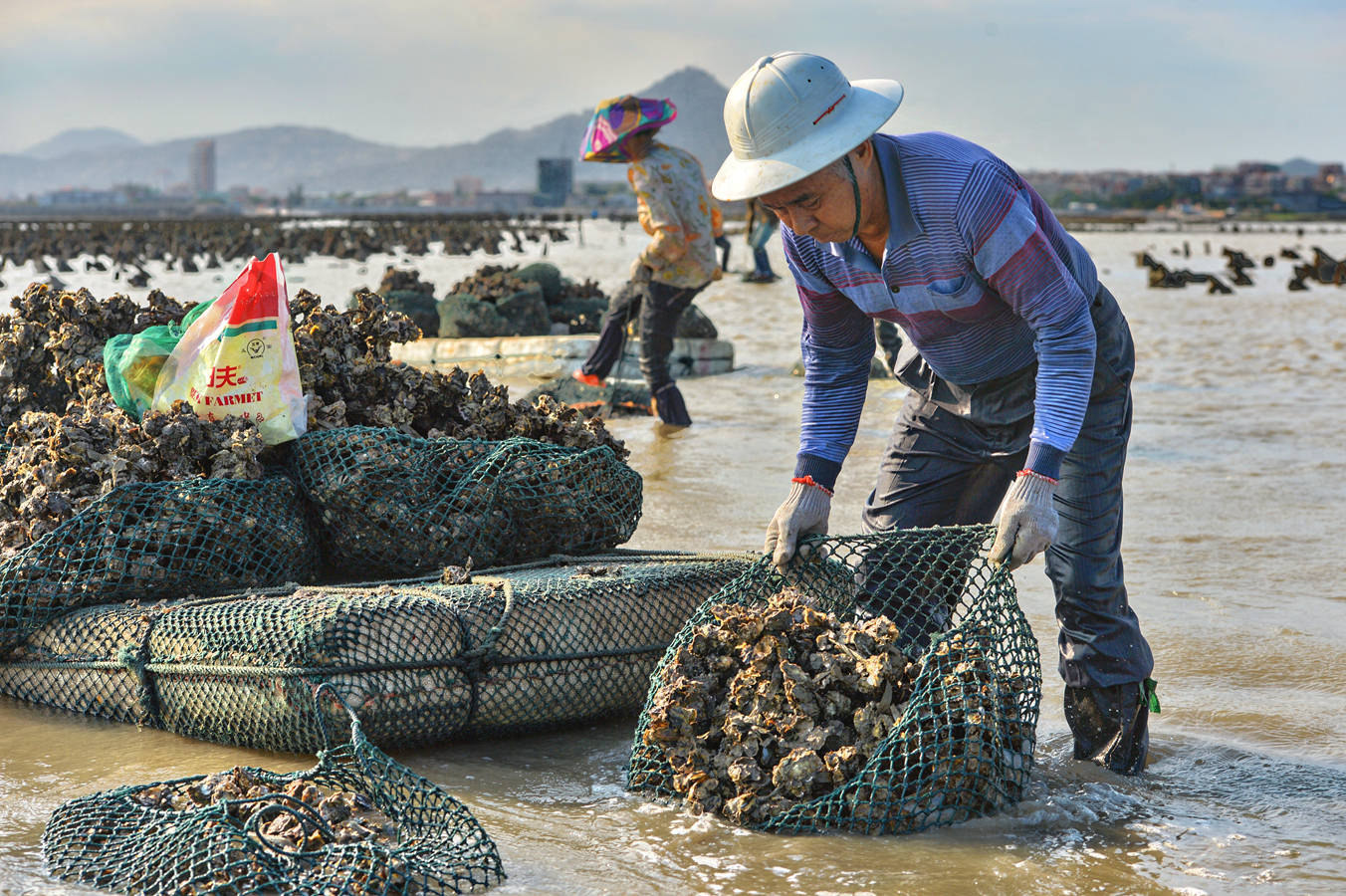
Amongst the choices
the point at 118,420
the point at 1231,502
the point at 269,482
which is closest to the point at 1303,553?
the point at 1231,502

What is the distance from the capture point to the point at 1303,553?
20.6 ft

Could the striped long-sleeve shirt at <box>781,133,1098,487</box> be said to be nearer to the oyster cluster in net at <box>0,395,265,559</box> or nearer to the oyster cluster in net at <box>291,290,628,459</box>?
the oyster cluster in net at <box>291,290,628,459</box>

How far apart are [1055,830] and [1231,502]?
4548 millimetres

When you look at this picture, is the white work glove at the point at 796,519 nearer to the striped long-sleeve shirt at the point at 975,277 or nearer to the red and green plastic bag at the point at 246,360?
A: the striped long-sleeve shirt at the point at 975,277

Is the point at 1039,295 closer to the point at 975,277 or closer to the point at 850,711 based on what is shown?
the point at 975,277

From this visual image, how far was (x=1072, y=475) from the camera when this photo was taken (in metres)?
3.53

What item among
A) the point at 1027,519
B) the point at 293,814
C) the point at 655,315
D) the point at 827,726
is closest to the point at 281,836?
the point at 293,814

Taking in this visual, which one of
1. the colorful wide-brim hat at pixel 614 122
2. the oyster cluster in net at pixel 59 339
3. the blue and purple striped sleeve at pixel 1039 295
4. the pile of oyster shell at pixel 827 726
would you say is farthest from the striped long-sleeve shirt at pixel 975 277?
the colorful wide-brim hat at pixel 614 122

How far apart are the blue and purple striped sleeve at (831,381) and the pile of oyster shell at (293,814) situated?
4.59 feet

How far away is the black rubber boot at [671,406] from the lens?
10.1 m

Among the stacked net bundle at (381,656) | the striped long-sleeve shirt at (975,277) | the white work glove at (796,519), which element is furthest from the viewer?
the stacked net bundle at (381,656)

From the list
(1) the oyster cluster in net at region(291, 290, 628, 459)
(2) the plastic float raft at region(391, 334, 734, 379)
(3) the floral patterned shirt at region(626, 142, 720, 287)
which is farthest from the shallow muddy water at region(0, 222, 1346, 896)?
(2) the plastic float raft at region(391, 334, 734, 379)

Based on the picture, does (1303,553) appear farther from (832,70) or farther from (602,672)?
(832,70)

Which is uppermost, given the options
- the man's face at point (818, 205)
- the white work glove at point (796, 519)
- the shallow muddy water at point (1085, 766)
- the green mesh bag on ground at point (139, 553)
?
the man's face at point (818, 205)
